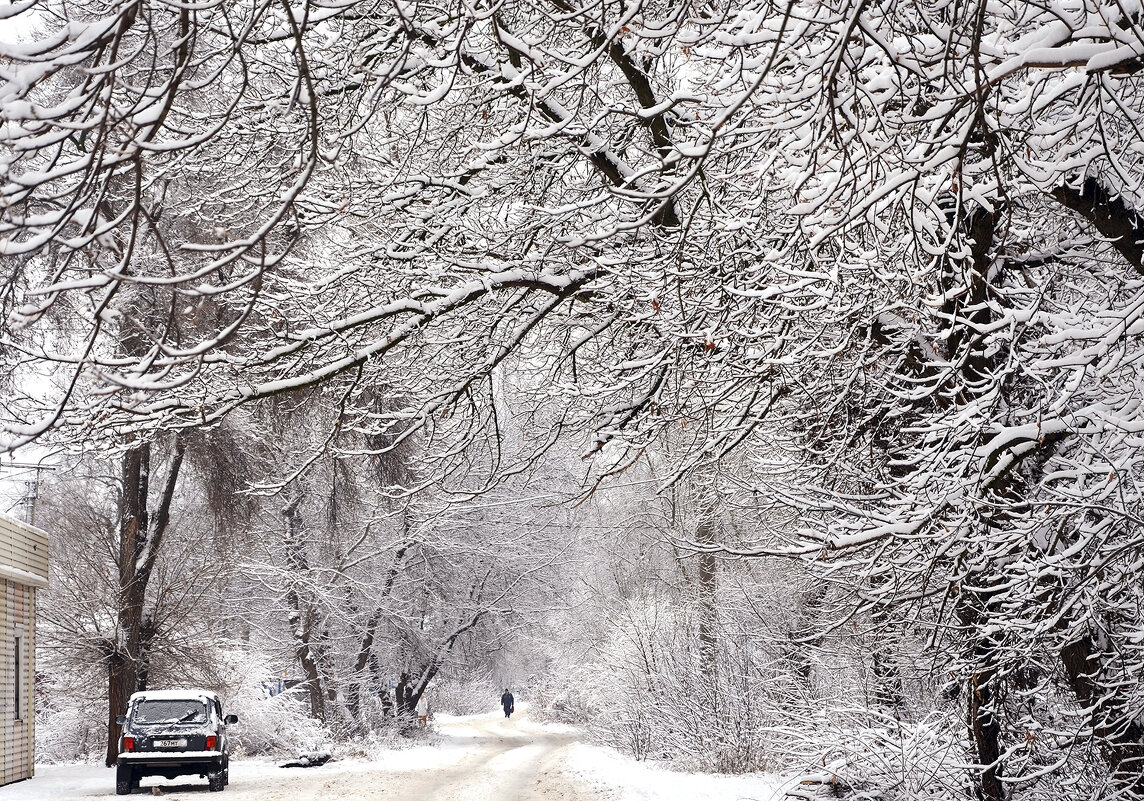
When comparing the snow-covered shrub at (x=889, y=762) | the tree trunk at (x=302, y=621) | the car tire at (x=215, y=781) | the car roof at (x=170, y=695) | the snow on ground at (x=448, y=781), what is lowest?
the snow on ground at (x=448, y=781)

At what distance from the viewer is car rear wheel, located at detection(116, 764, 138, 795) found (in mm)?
15609

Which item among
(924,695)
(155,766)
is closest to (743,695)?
(924,695)

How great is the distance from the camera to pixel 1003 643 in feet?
20.3

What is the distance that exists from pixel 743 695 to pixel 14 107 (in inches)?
569

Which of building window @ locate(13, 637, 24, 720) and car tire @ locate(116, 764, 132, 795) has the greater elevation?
building window @ locate(13, 637, 24, 720)

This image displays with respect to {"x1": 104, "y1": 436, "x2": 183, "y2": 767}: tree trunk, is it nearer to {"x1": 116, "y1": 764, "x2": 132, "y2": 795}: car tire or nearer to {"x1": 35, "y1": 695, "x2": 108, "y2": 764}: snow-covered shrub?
{"x1": 35, "y1": 695, "x2": 108, "y2": 764}: snow-covered shrub

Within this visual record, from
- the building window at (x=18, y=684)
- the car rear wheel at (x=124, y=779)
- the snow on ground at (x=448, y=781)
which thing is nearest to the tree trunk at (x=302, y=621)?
the snow on ground at (x=448, y=781)

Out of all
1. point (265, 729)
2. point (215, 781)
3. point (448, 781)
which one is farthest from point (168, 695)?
point (265, 729)

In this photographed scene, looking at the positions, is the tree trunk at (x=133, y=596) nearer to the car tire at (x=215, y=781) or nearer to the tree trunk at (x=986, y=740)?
the car tire at (x=215, y=781)

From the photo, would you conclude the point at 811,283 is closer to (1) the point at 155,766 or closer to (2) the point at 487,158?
(2) the point at 487,158

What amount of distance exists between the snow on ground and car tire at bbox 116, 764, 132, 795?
0.28 metres

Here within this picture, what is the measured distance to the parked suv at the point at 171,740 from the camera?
15.8 meters

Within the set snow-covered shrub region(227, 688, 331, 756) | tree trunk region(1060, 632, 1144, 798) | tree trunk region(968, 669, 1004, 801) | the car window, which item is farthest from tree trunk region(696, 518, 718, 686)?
snow-covered shrub region(227, 688, 331, 756)

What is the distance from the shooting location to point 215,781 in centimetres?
1634
